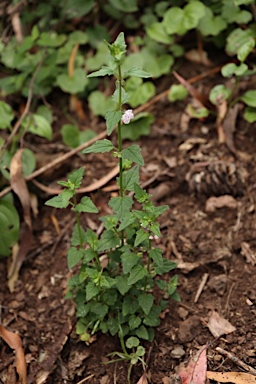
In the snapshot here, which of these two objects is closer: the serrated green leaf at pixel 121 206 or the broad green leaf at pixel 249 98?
the serrated green leaf at pixel 121 206

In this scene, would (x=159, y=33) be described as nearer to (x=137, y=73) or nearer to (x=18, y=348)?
(x=137, y=73)

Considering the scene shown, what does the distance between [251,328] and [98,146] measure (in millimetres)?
986

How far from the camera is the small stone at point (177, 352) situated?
2092 mm

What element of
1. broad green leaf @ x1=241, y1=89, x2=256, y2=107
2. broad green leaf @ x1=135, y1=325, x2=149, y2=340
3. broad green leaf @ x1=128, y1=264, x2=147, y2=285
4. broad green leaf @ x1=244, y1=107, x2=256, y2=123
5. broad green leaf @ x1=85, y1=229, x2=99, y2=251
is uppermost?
broad green leaf @ x1=85, y1=229, x2=99, y2=251

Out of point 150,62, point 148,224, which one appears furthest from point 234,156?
point 148,224

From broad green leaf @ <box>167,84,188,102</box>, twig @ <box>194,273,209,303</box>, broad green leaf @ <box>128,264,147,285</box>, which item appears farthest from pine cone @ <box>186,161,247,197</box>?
broad green leaf @ <box>128,264,147,285</box>

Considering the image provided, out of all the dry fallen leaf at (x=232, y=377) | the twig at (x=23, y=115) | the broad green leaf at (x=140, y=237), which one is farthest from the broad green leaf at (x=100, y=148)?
the twig at (x=23, y=115)

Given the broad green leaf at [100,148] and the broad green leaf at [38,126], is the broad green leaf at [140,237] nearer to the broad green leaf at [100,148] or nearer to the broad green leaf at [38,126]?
the broad green leaf at [100,148]

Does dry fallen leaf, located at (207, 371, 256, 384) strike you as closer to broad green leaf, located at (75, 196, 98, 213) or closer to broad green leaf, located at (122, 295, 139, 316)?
broad green leaf, located at (122, 295, 139, 316)

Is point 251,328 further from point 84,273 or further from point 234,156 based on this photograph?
point 234,156

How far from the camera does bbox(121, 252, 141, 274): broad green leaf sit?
6.30 ft

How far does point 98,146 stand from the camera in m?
1.81

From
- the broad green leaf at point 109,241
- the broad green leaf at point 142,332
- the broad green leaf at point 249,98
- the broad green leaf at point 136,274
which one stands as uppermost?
the broad green leaf at point 109,241

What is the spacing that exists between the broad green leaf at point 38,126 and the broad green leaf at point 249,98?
111 cm
